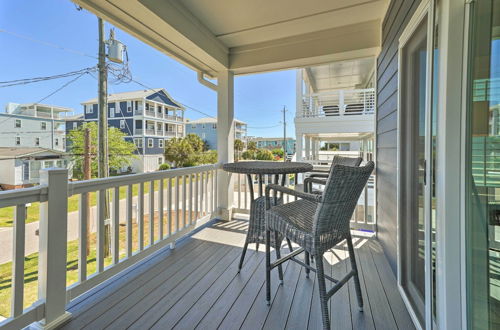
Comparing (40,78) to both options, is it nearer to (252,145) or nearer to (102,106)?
(102,106)

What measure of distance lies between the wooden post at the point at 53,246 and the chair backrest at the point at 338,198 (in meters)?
1.61

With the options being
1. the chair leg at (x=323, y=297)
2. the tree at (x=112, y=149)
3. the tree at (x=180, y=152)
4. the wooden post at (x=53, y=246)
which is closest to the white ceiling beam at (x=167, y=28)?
the wooden post at (x=53, y=246)

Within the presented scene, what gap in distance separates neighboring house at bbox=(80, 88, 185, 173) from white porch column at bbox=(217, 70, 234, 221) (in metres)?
2.09

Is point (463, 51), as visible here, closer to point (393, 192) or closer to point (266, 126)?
point (393, 192)

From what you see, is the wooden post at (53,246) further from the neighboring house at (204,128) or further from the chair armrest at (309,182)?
the neighboring house at (204,128)

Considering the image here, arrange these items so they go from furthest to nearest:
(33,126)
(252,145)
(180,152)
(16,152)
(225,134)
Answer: (252,145) < (180,152) < (225,134) < (33,126) < (16,152)

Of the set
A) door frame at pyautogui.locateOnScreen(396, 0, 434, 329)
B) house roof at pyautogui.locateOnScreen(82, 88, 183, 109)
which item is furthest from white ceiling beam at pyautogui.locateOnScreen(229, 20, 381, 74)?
house roof at pyautogui.locateOnScreen(82, 88, 183, 109)

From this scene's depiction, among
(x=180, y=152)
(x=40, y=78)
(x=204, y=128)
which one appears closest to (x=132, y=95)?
(x=40, y=78)

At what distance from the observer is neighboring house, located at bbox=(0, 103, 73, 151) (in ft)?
7.38

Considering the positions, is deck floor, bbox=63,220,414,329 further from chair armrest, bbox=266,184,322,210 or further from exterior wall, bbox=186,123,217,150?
exterior wall, bbox=186,123,217,150

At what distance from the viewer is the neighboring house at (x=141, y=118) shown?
5.24 meters

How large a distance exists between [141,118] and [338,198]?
18.3 feet

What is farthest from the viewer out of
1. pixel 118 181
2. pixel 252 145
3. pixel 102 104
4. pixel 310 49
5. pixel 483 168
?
pixel 252 145

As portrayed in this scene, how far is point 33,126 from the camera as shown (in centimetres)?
249
